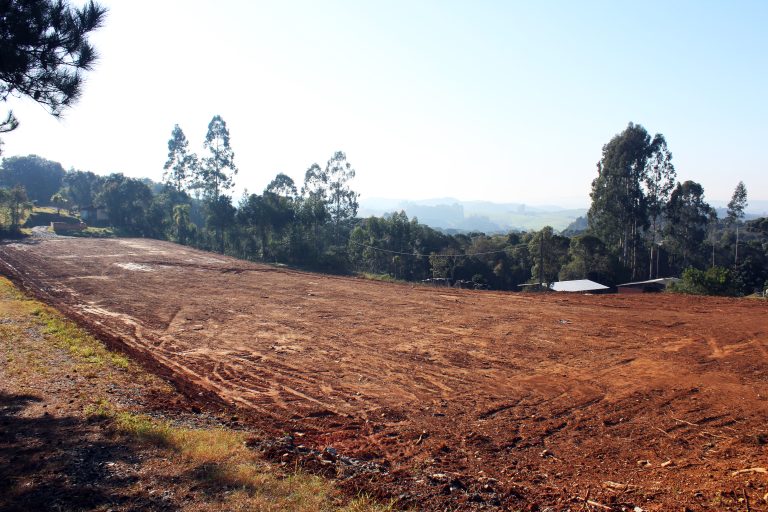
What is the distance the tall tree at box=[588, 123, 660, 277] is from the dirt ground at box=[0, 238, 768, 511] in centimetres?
2461

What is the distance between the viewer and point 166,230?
60469 millimetres

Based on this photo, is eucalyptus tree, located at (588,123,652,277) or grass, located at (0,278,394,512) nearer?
grass, located at (0,278,394,512)

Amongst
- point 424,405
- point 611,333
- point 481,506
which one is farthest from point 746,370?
point 481,506

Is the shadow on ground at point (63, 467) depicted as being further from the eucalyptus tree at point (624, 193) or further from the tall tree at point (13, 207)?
the tall tree at point (13, 207)

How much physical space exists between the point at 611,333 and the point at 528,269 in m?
27.4

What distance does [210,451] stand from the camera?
6.05m

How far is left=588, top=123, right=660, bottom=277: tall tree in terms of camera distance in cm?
4462

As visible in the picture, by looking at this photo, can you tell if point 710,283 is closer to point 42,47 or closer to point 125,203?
point 42,47

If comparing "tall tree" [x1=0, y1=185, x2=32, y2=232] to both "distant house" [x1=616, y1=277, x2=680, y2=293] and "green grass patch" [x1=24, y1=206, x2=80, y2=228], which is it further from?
"distant house" [x1=616, y1=277, x2=680, y2=293]

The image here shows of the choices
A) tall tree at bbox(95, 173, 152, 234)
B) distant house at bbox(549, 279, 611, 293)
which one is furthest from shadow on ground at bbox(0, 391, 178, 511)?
tall tree at bbox(95, 173, 152, 234)

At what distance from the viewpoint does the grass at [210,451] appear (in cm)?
496

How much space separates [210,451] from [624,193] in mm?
45353

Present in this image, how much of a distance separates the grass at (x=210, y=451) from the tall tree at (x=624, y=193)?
42128mm

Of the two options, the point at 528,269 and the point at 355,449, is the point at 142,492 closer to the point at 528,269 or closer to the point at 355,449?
Result: the point at 355,449
